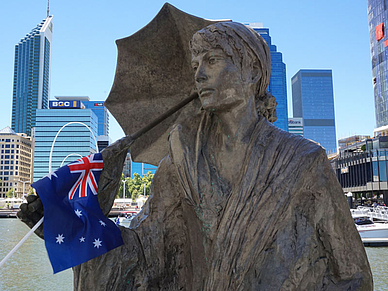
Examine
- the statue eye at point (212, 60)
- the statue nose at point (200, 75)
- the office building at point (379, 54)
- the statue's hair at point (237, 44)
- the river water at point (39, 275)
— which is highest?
the office building at point (379, 54)

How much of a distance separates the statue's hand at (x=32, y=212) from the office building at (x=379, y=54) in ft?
217

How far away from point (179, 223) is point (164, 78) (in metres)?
1.15

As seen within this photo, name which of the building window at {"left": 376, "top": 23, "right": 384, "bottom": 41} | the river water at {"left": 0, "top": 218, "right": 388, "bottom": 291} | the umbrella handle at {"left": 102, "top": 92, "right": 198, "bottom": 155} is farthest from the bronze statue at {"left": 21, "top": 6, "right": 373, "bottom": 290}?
the building window at {"left": 376, "top": 23, "right": 384, "bottom": 41}

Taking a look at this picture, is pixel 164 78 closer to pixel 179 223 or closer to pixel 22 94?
pixel 179 223

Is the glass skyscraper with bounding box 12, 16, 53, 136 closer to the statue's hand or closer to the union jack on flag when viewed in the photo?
the union jack on flag

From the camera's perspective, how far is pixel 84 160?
2367mm

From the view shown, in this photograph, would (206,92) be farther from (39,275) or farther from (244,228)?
(39,275)

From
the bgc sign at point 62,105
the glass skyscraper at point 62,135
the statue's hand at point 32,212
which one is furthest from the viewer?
the bgc sign at point 62,105

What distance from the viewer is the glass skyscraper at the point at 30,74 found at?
6240 inches

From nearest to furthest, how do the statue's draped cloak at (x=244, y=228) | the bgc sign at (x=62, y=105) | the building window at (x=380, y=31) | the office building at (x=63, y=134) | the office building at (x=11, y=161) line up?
the statue's draped cloak at (x=244, y=228) → the building window at (x=380, y=31) → the office building at (x=63, y=134) → the bgc sign at (x=62, y=105) → the office building at (x=11, y=161)

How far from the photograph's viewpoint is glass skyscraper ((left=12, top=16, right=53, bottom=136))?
15850 cm

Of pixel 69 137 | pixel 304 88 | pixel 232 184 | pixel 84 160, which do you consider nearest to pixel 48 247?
pixel 84 160

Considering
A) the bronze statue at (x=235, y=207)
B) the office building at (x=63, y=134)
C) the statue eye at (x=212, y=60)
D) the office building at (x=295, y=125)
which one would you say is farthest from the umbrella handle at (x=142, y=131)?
the office building at (x=295, y=125)

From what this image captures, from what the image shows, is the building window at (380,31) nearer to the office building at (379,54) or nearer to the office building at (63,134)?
the office building at (379,54)
